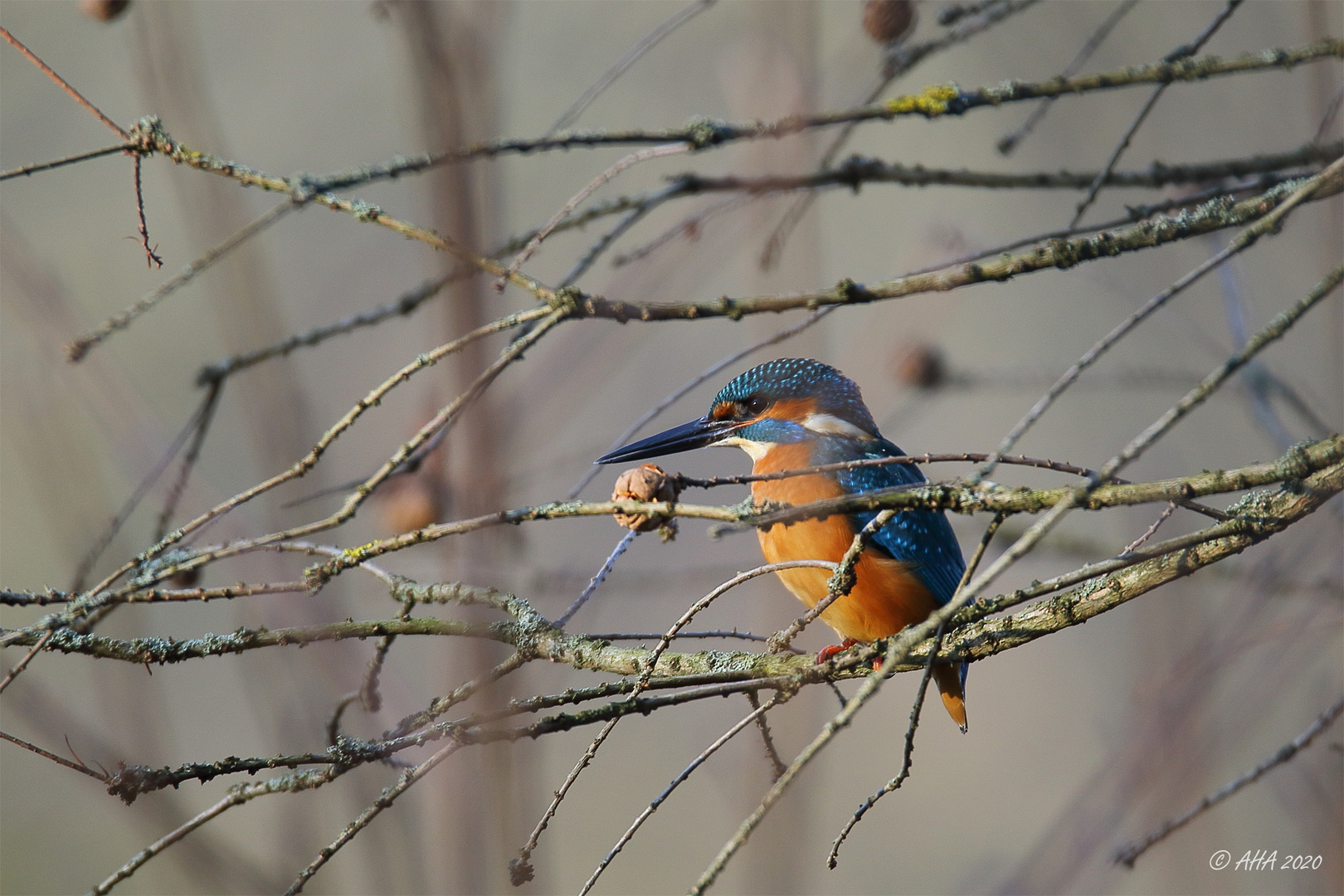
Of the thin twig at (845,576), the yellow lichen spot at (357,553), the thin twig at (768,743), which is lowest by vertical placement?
the thin twig at (768,743)

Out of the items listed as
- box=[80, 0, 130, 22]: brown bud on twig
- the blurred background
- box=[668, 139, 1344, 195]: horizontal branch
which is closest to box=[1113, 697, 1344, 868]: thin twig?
the blurred background

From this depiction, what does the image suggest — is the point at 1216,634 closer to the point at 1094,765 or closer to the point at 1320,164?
the point at 1320,164

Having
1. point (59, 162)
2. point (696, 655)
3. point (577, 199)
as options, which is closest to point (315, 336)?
point (59, 162)

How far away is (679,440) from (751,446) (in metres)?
0.37

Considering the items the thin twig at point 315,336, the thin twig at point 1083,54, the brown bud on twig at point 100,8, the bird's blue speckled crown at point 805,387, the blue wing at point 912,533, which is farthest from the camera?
the bird's blue speckled crown at point 805,387

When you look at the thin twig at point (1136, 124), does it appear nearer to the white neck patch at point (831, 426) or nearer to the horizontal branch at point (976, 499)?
the horizontal branch at point (976, 499)

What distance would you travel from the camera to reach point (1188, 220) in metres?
1.47

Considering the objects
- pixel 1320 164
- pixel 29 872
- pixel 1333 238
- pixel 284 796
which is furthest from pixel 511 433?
pixel 29 872

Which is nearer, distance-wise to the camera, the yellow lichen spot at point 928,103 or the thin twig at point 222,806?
the thin twig at point 222,806

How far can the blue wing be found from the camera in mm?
2418

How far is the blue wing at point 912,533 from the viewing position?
2.42 m

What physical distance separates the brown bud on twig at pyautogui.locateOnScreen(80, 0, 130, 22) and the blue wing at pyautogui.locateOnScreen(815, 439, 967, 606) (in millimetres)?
1815

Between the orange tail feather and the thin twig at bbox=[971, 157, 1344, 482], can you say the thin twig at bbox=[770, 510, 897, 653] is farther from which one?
the orange tail feather

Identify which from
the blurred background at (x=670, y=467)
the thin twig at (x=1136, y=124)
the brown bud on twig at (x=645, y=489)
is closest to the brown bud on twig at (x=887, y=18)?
the blurred background at (x=670, y=467)
